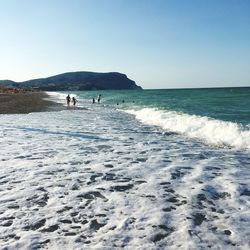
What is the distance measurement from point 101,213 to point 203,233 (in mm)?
1995

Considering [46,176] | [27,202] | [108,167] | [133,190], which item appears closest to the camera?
[27,202]

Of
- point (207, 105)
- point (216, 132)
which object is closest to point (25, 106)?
point (207, 105)

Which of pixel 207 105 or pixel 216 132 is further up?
pixel 216 132

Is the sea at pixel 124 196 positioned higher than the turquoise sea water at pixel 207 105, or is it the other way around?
the sea at pixel 124 196

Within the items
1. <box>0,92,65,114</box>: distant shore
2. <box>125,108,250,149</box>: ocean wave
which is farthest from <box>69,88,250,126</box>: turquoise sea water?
<box>0,92,65,114</box>: distant shore

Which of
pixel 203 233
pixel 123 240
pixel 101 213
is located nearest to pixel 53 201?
pixel 101 213

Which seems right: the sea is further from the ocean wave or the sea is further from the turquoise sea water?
the turquoise sea water

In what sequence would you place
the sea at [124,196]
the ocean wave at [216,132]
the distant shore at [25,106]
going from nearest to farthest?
1. the sea at [124,196]
2. the ocean wave at [216,132]
3. the distant shore at [25,106]

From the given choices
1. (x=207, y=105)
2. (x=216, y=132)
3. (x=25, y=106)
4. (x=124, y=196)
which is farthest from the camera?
(x=207, y=105)

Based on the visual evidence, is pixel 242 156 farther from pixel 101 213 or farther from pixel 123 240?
pixel 123 240

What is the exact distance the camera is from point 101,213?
6805 mm

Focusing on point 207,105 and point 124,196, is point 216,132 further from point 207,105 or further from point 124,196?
point 207,105

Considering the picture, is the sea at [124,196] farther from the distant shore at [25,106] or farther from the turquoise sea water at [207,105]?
the distant shore at [25,106]

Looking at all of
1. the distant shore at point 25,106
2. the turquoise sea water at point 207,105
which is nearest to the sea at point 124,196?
the turquoise sea water at point 207,105
